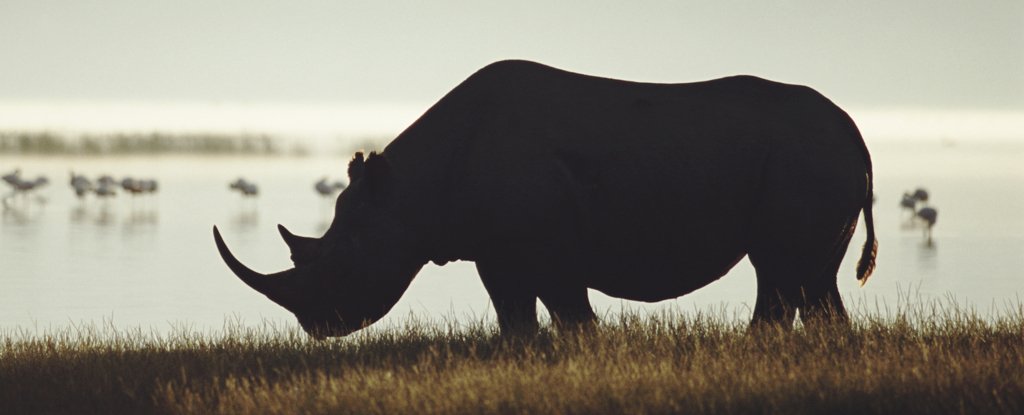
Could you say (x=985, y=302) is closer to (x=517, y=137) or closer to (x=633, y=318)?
(x=633, y=318)

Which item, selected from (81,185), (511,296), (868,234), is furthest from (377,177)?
(81,185)

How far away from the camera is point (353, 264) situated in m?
9.04

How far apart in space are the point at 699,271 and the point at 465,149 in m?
1.74

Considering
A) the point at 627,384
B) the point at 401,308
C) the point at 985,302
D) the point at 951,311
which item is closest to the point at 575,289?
the point at 627,384

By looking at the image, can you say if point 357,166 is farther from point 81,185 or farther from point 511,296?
point 81,185

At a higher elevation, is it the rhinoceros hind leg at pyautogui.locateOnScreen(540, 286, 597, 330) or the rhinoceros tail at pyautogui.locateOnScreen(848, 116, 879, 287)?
the rhinoceros tail at pyautogui.locateOnScreen(848, 116, 879, 287)

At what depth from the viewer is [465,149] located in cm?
916

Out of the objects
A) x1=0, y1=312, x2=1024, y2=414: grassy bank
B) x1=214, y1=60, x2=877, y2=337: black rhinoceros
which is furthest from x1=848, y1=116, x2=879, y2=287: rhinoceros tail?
x1=0, y1=312, x2=1024, y2=414: grassy bank

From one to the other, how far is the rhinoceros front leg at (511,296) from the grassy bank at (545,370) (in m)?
0.16

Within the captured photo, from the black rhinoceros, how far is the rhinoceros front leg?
12 millimetres

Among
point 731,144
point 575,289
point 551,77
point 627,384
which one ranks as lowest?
point 627,384

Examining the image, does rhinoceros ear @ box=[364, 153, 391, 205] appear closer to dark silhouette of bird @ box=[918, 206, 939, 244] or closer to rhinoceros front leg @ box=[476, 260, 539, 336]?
rhinoceros front leg @ box=[476, 260, 539, 336]

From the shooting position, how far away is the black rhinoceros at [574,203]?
29.3 feet

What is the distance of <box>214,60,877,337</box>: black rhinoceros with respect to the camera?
892 centimetres
